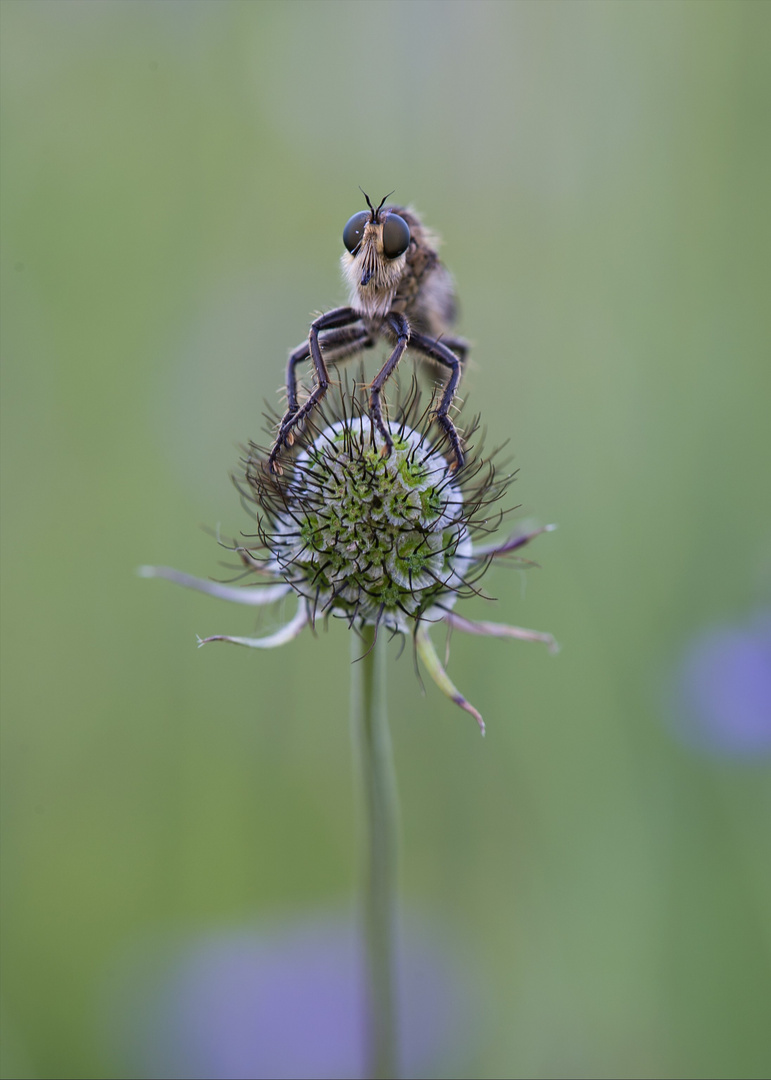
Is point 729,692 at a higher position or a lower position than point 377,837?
higher

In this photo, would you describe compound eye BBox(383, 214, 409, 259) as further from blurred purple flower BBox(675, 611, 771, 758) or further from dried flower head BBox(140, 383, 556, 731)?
blurred purple flower BBox(675, 611, 771, 758)

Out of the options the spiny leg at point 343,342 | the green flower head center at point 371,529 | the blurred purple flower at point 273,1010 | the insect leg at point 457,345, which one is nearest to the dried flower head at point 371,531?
the green flower head center at point 371,529

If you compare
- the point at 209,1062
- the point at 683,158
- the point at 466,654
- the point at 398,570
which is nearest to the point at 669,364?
the point at 683,158

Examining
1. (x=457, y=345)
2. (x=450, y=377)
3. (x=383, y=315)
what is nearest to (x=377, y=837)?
(x=450, y=377)

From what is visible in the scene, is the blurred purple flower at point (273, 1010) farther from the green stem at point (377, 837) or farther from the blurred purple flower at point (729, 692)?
the blurred purple flower at point (729, 692)

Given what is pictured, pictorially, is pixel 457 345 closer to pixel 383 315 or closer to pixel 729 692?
pixel 383 315

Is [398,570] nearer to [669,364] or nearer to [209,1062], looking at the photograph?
[209,1062]

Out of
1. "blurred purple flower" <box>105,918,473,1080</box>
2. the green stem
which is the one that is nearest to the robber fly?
the green stem
